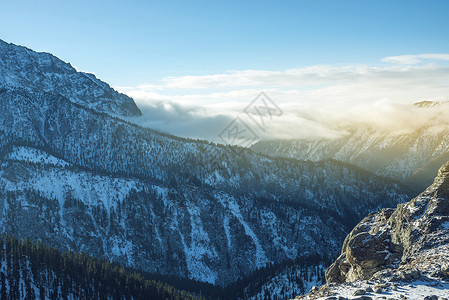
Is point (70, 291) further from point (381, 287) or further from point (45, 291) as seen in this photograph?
point (381, 287)

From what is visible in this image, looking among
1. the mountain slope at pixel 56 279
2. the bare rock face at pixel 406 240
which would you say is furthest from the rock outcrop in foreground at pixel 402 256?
the mountain slope at pixel 56 279

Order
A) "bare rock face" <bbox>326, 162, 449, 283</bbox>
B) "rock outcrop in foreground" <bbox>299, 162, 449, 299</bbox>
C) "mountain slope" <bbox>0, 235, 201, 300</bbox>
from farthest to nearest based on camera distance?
"mountain slope" <bbox>0, 235, 201, 300</bbox> < "bare rock face" <bbox>326, 162, 449, 283</bbox> < "rock outcrop in foreground" <bbox>299, 162, 449, 299</bbox>

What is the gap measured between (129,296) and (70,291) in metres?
25.2

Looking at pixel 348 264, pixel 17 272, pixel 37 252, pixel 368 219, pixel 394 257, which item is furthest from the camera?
pixel 37 252

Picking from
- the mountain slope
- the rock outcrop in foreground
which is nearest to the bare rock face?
the rock outcrop in foreground

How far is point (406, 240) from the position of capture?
252 feet

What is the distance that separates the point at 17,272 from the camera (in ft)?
554

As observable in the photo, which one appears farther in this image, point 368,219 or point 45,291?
point 45,291

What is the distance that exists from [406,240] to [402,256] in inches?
113

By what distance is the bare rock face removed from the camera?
234 ft

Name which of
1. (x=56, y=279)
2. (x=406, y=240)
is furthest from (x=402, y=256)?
(x=56, y=279)

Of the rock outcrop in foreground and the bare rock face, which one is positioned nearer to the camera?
the rock outcrop in foreground

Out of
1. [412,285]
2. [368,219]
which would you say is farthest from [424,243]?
[368,219]

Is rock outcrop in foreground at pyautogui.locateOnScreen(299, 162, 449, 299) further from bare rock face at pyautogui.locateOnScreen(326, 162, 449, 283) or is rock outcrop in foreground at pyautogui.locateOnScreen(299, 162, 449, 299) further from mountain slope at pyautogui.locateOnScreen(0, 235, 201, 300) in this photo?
mountain slope at pyautogui.locateOnScreen(0, 235, 201, 300)
